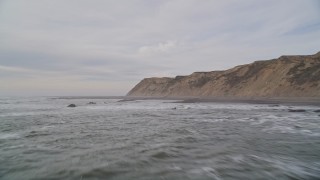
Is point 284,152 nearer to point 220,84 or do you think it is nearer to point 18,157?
point 18,157

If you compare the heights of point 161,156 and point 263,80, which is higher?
point 263,80

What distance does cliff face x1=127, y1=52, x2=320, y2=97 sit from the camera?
189ft

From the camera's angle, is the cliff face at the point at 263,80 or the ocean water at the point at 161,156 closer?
the ocean water at the point at 161,156

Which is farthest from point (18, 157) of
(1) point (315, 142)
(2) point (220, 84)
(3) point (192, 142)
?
(2) point (220, 84)

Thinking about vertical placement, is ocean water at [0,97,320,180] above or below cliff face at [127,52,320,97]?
below

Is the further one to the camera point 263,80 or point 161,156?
point 263,80

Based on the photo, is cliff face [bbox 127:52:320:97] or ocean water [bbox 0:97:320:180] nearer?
ocean water [bbox 0:97:320:180]

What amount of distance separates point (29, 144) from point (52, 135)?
2.31 metres

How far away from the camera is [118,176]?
7.09m

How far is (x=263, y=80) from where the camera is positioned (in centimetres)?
6856

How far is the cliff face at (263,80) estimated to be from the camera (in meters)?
57.7

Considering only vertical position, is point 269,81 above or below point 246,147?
above

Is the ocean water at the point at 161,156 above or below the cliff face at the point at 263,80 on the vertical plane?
below

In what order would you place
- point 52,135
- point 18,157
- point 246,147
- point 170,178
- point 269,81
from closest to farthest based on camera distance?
point 170,178 → point 18,157 → point 246,147 → point 52,135 → point 269,81
